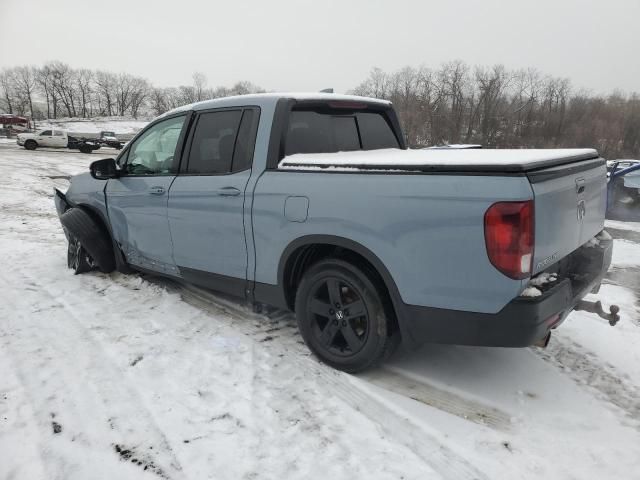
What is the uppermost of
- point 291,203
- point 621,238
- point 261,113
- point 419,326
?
point 261,113

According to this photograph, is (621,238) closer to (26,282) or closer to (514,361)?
(514,361)

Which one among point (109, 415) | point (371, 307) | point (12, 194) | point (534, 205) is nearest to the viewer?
point (534, 205)

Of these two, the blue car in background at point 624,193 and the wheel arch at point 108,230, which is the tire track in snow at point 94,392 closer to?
the wheel arch at point 108,230

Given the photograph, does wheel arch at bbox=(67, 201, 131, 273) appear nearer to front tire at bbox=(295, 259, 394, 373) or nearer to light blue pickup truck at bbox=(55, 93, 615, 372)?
light blue pickup truck at bbox=(55, 93, 615, 372)

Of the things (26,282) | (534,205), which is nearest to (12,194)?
(26,282)

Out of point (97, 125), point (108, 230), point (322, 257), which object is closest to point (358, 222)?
point (322, 257)

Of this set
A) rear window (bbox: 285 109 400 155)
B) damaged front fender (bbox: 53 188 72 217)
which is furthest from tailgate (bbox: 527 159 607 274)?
damaged front fender (bbox: 53 188 72 217)

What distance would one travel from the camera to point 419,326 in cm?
268

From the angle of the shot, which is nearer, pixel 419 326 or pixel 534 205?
pixel 534 205

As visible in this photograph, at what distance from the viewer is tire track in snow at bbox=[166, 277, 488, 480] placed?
7.50 feet

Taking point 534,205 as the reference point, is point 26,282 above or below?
below

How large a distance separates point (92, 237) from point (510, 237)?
4330 millimetres

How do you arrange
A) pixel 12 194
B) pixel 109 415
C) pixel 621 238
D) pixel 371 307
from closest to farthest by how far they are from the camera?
pixel 109 415 → pixel 371 307 → pixel 621 238 → pixel 12 194

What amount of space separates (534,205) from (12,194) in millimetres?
12857
